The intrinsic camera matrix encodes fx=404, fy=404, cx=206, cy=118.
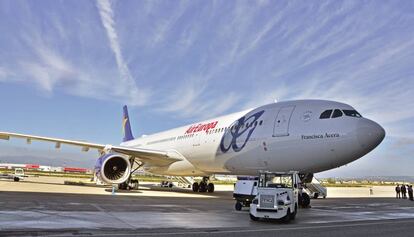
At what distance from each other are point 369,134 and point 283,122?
11.7ft

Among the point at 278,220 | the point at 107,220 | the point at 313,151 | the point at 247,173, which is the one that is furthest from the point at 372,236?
the point at 247,173

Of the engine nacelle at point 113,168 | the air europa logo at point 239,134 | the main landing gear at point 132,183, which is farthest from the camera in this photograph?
the main landing gear at point 132,183

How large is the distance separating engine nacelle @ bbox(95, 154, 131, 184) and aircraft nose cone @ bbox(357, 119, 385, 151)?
13.1 meters

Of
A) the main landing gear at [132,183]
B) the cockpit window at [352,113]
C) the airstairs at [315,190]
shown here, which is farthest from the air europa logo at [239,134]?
the main landing gear at [132,183]

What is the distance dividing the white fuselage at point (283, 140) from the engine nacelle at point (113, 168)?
12.4 feet

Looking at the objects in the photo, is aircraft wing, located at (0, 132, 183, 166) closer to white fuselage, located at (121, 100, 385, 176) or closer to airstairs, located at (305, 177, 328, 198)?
white fuselage, located at (121, 100, 385, 176)

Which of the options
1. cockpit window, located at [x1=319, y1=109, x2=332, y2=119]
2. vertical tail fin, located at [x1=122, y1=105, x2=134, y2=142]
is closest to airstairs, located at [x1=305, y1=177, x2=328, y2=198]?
cockpit window, located at [x1=319, y1=109, x2=332, y2=119]

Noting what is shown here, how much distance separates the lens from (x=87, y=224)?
9.02 meters

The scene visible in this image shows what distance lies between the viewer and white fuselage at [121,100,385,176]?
14812mm

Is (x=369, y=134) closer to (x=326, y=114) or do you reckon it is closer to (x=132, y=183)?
(x=326, y=114)

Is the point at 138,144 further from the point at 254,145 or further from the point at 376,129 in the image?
the point at 376,129

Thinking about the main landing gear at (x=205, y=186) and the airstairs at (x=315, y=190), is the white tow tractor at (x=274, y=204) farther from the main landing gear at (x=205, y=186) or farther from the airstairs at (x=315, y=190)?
the main landing gear at (x=205, y=186)

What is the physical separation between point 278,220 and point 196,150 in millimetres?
11582

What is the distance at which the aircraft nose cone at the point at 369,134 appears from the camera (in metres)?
14.5
